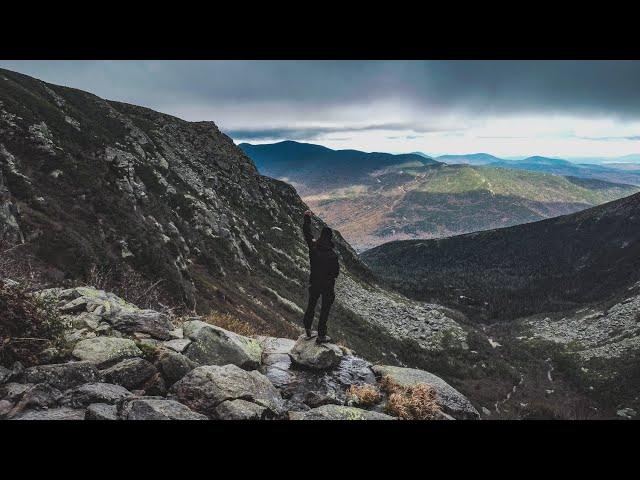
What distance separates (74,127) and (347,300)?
7982 centimetres

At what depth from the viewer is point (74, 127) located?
70000 mm

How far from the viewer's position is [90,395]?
368 inches

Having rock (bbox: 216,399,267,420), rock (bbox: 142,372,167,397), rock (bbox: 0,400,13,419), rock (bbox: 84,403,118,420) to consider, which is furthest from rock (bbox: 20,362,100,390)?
rock (bbox: 216,399,267,420)

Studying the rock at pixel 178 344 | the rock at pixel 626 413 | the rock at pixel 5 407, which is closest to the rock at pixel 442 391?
the rock at pixel 178 344

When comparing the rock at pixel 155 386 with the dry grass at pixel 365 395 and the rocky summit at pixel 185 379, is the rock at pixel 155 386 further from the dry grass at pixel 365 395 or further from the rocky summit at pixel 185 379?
the dry grass at pixel 365 395

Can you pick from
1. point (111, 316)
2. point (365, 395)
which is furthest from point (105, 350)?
point (365, 395)

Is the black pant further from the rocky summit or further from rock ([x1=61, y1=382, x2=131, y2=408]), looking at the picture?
rock ([x1=61, y1=382, x2=131, y2=408])

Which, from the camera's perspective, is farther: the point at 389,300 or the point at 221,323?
the point at 389,300

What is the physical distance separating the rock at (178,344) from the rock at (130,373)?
6.73ft

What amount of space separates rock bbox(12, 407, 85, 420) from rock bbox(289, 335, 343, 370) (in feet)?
25.3

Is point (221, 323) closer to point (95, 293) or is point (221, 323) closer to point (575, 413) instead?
point (95, 293)
